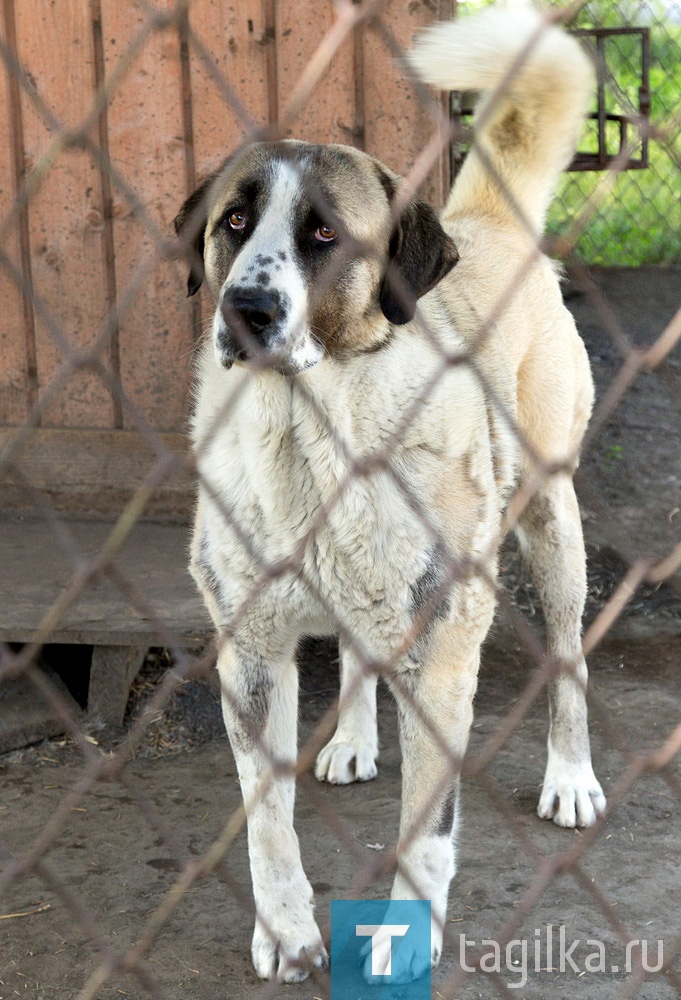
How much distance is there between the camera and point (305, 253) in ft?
6.78

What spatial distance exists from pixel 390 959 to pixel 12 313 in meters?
2.80

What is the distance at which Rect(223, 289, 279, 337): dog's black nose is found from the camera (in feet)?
6.21

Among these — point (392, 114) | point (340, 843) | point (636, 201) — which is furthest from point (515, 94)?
point (636, 201)

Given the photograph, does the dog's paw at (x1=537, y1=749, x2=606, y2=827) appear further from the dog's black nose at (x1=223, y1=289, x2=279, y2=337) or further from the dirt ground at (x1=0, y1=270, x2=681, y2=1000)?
the dog's black nose at (x1=223, y1=289, x2=279, y2=337)

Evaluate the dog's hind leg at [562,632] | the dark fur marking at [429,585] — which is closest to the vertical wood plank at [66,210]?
the dog's hind leg at [562,632]

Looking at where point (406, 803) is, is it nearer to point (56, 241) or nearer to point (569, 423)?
point (569, 423)

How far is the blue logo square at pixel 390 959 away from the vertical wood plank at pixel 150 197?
2226 millimetres

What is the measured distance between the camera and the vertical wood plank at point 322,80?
373cm

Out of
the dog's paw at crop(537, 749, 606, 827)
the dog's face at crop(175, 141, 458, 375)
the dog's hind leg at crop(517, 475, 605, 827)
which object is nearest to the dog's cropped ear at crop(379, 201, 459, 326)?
the dog's face at crop(175, 141, 458, 375)

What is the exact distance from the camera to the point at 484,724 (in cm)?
361

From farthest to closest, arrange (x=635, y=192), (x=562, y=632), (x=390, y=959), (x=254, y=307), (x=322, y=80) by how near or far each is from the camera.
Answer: (x=635, y=192) → (x=322, y=80) → (x=562, y=632) → (x=390, y=959) → (x=254, y=307)

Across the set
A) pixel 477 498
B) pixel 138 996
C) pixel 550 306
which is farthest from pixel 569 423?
pixel 138 996

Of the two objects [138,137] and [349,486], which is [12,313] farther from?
[349,486]

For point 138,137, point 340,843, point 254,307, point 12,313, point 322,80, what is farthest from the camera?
point 12,313
